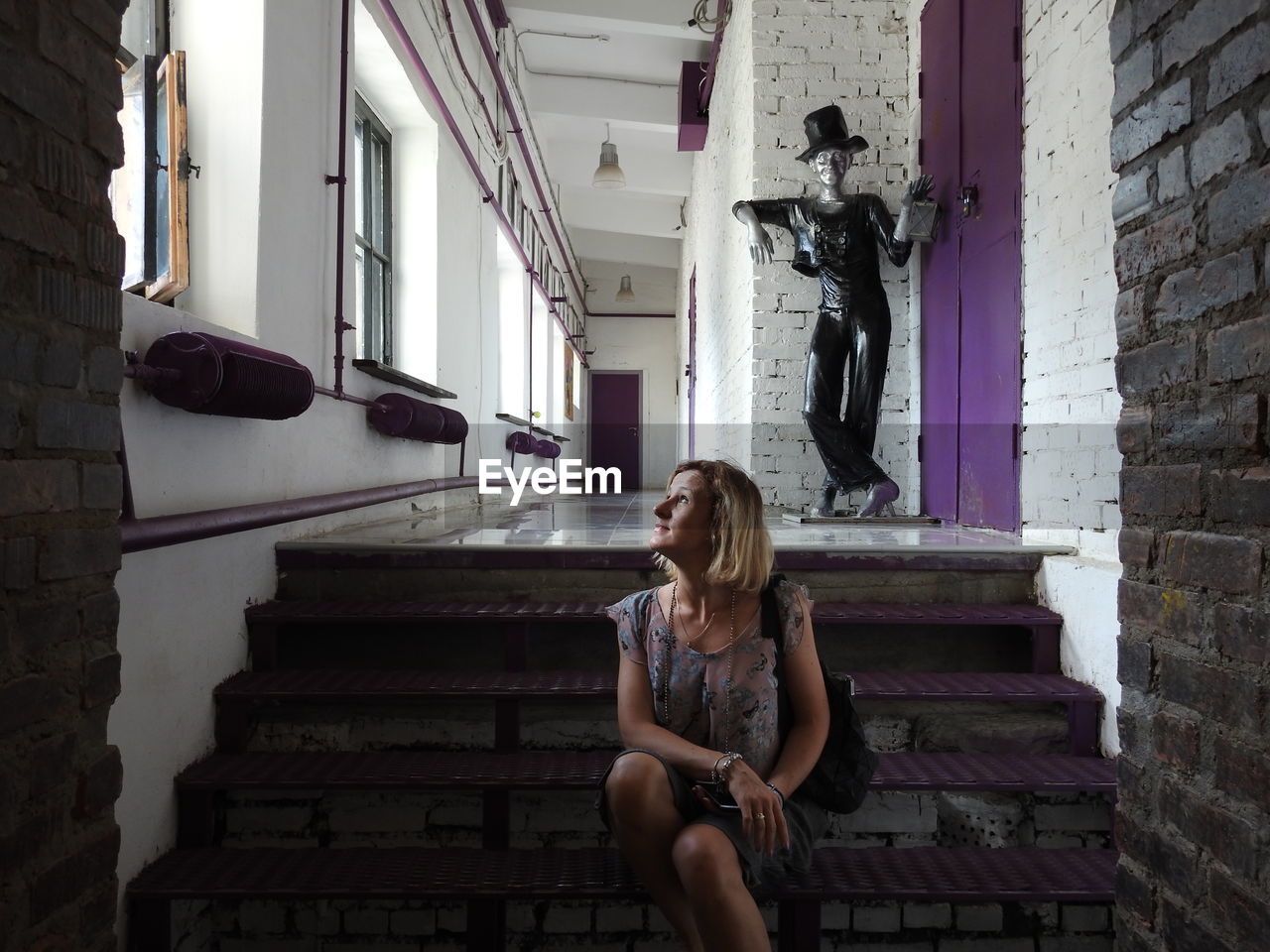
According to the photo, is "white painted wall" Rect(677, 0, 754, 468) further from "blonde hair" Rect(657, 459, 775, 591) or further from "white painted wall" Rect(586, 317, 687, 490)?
"white painted wall" Rect(586, 317, 687, 490)

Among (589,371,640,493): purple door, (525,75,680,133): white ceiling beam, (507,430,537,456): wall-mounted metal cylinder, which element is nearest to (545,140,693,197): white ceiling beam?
(525,75,680,133): white ceiling beam

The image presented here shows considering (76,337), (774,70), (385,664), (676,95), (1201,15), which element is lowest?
(385,664)

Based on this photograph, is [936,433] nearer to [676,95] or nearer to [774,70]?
[774,70]

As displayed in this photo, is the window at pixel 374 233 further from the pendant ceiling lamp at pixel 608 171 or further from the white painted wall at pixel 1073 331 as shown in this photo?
the pendant ceiling lamp at pixel 608 171

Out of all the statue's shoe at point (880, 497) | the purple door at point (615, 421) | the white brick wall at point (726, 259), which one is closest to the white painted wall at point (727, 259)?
the white brick wall at point (726, 259)

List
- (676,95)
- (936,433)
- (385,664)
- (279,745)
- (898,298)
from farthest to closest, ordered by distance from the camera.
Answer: (676,95) < (898,298) < (936,433) < (385,664) < (279,745)

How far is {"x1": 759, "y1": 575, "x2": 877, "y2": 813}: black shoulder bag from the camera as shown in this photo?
1.48 m

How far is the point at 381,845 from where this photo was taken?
198 centimetres

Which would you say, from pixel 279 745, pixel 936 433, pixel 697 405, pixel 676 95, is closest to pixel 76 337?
pixel 279 745

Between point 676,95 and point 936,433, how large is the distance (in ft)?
16.1

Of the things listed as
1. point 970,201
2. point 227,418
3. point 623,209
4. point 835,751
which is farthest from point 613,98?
point 835,751

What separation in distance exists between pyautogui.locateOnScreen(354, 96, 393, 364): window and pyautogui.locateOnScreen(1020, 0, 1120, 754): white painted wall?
301 cm

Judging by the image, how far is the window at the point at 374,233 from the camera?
404 cm

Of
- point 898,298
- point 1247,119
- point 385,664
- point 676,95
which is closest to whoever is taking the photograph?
point 1247,119
